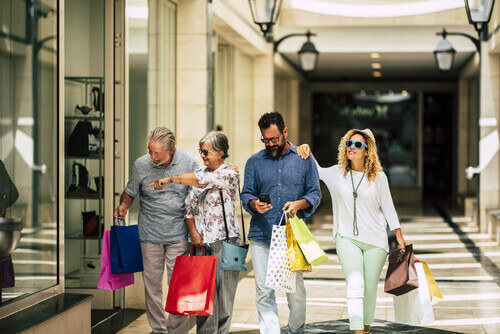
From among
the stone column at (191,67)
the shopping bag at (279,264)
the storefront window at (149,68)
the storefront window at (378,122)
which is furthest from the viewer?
the storefront window at (378,122)

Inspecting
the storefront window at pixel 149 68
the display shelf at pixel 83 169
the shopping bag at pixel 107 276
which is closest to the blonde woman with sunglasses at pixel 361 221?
the shopping bag at pixel 107 276

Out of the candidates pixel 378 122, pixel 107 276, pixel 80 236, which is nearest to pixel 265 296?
pixel 107 276

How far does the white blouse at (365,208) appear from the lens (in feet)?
19.2

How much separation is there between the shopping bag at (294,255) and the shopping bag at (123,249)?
3.81 ft

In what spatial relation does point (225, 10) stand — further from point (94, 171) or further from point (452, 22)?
point (452, 22)

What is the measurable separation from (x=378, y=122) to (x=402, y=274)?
73.5 ft

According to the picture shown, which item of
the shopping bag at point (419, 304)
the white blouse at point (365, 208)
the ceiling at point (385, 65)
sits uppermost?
the ceiling at point (385, 65)

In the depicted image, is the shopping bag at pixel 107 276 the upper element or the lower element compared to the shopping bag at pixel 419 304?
upper

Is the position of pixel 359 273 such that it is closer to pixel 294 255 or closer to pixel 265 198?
pixel 294 255

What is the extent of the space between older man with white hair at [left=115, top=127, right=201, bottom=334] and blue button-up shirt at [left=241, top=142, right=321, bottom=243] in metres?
0.53

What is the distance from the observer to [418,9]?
16.3 m

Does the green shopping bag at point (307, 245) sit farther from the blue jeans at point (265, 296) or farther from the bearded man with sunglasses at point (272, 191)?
the blue jeans at point (265, 296)

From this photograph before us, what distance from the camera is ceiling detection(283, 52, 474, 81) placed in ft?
59.5

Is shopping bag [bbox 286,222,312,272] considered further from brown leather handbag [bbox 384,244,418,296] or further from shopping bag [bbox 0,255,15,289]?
shopping bag [bbox 0,255,15,289]
